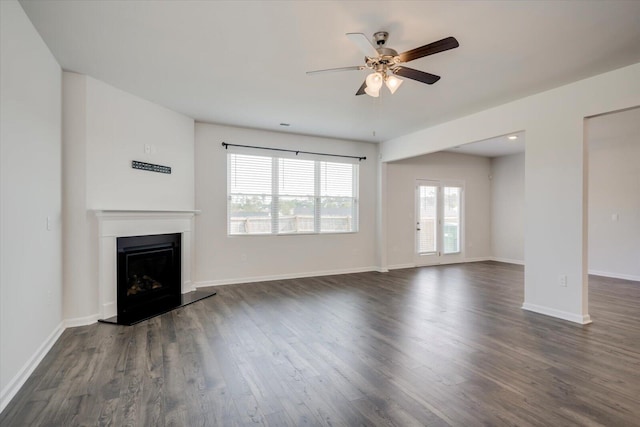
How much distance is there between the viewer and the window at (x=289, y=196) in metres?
5.72

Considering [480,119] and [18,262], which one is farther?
[480,119]

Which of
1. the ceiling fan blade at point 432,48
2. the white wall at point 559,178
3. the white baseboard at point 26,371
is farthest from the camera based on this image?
the white wall at point 559,178

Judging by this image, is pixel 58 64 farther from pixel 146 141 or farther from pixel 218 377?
pixel 218 377

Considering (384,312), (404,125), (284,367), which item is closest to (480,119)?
(404,125)

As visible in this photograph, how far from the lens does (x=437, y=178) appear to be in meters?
7.83

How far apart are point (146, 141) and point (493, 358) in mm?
4814

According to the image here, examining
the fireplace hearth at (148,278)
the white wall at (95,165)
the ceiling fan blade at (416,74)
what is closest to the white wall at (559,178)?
the ceiling fan blade at (416,74)

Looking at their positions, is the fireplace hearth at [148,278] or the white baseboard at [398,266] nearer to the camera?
the fireplace hearth at [148,278]

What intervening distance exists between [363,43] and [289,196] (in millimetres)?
4015

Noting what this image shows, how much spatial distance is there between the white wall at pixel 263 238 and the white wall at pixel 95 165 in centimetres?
95

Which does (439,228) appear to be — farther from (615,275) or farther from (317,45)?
(317,45)

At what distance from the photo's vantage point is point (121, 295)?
3.84 m

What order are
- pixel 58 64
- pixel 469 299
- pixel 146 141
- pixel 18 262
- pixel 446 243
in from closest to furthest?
pixel 18 262 < pixel 58 64 < pixel 146 141 < pixel 469 299 < pixel 446 243

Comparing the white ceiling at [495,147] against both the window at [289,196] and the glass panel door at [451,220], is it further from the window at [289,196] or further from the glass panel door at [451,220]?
the window at [289,196]
